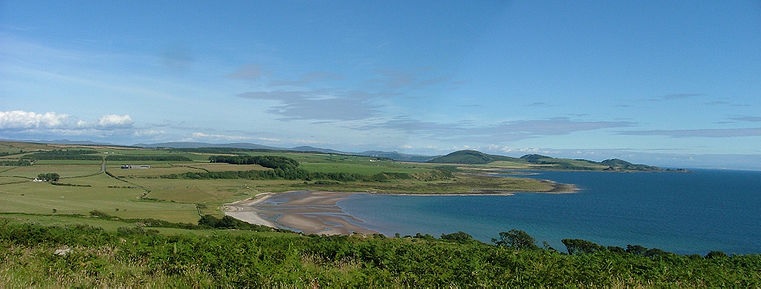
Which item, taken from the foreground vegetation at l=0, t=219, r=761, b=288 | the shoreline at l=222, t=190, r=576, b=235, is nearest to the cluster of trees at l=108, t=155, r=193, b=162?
the shoreline at l=222, t=190, r=576, b=235

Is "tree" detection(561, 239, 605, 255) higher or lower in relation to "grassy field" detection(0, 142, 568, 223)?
higher

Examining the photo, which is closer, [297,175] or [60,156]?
[297,175]

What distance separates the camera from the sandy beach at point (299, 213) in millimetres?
47375

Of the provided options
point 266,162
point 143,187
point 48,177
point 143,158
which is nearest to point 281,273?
point 143,187

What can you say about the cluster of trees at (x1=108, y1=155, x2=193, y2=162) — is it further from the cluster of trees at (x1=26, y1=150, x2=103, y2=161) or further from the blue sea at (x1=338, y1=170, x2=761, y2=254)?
the blue sea at (x1=338, y1=170, x2=761, y2=254)

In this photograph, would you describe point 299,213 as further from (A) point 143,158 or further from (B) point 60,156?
(B) point 60,156

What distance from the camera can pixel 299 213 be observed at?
192 feet

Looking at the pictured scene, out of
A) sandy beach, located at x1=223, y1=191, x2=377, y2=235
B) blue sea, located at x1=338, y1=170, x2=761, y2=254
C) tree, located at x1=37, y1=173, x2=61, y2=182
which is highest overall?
tree, located at x1=37, y1=173, x2=61, y2=182

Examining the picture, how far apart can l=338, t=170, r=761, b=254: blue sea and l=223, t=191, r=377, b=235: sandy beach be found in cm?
250

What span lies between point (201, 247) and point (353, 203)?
210ft

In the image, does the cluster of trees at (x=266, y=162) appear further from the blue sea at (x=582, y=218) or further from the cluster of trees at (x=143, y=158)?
the blue sea at (x=582, y=218)

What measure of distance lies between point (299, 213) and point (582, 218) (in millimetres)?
36954

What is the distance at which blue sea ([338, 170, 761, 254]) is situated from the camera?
47062 millimetres

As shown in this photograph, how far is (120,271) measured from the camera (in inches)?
299
